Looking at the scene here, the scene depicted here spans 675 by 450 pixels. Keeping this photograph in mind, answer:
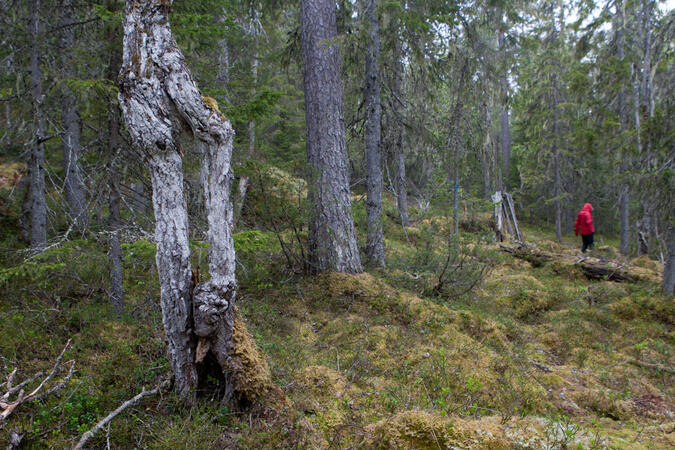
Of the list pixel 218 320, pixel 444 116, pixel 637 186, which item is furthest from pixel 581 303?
pixel 218 320

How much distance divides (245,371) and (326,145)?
4.40 metres

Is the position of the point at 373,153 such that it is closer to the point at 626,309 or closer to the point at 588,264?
the point at 626,309

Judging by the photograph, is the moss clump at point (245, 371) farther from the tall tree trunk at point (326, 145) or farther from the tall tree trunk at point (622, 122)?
the tall tree trunk at point (622, 122)

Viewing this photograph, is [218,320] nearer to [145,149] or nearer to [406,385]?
[145,149]

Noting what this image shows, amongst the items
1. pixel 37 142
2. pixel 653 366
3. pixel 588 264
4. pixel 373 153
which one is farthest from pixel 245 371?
pixel 588 264

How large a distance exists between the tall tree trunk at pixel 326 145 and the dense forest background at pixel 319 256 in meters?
0.09

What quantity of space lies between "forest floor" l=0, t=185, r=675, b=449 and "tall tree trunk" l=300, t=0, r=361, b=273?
50cm

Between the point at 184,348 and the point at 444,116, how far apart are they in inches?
353

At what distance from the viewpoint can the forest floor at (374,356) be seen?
2805mm

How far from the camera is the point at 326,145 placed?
662 centimetres

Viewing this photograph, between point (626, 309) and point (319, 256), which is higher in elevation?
point (319, 256)

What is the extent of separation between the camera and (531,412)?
3934 millimetres

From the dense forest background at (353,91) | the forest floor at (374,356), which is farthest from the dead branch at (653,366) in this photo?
the dense forest background at (353,91)

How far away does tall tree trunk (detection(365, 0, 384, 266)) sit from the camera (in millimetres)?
7816
